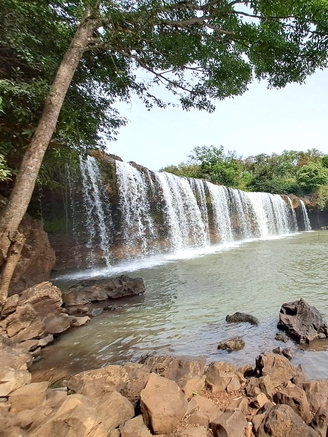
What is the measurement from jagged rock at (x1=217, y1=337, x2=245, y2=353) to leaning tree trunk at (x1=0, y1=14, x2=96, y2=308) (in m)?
3.11

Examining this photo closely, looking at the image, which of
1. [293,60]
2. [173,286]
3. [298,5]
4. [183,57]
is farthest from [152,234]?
[298,5]

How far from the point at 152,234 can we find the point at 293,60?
8955mm

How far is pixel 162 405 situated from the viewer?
1.92 m

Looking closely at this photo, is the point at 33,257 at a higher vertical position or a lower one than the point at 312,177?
lower

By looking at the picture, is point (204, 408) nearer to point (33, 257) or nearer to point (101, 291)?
point (101, 291)

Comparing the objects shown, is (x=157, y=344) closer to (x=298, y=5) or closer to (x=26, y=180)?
(x=26, y=180)

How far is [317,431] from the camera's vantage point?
1848 mm

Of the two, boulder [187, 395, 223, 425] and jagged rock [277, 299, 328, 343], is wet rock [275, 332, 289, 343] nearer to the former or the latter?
jagged rock [277, 299, 328, 343]

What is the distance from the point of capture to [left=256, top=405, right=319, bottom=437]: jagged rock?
176 cm

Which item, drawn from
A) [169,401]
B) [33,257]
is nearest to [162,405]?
[169,401]

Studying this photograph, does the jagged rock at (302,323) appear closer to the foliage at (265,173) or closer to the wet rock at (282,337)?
the wet rock at (282,337)

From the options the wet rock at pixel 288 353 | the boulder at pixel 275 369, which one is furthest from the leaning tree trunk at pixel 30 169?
the wet rock at pixel 288 353

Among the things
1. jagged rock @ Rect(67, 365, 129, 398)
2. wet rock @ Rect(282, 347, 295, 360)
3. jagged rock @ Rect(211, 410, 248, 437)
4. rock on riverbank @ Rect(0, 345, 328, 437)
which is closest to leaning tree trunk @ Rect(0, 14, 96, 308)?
rock on riverbank @ Rect(0, 345, 328, 437)

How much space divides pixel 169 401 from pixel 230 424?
0.45 m
